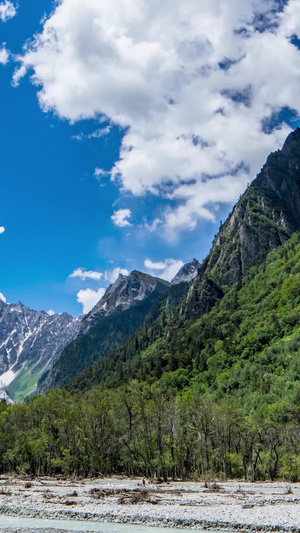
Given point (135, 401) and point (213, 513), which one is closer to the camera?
point (213, 513)

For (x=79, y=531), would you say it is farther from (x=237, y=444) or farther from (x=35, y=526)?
(x=237, y=444)

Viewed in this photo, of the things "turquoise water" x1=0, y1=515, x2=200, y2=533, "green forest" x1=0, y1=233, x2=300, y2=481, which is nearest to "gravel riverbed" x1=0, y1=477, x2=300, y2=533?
"turquoise water" x1=0, y1=515, x2=200, y2=533

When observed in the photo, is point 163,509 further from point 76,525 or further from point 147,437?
point 147,437

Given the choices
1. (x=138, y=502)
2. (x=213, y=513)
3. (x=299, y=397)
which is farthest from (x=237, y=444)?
(x=213, y=513)

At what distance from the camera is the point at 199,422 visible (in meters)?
80.5

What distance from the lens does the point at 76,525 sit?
33781 millimetres

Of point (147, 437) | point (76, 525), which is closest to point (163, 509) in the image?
point (76, 525)

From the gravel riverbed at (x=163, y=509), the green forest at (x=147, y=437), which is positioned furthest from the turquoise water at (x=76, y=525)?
the green forest at (x=147, y=437)

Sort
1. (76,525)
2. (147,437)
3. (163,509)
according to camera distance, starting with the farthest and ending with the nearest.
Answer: (147,437)
(163,509)
(76,525)

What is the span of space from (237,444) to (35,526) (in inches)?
2391

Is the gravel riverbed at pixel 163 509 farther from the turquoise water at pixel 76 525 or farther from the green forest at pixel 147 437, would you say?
the green forest at pixel 147 437

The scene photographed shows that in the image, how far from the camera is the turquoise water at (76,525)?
103 feet

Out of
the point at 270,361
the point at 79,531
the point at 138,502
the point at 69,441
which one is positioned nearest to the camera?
the point at 79,531

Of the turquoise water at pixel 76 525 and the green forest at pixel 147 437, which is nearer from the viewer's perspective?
the turquoise water at pixel 76 525
